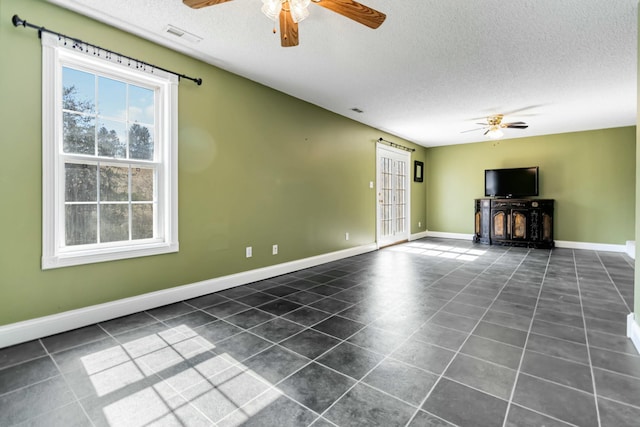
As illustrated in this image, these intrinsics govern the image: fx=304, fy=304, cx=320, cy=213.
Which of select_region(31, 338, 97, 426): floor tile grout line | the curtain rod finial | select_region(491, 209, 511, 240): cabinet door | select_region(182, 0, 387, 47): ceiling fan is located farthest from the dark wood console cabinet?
the curtain rod finial

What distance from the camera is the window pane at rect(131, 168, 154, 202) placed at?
286cm

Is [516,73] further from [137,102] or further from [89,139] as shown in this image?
[89,139]

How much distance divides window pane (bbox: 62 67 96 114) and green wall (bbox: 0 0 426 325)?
0.20 meters

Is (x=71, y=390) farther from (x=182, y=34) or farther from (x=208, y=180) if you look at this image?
(x=182, y=34)

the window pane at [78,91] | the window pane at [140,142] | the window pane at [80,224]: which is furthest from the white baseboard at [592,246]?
the window pane at [78,91]

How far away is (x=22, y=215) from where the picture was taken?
2211 mm

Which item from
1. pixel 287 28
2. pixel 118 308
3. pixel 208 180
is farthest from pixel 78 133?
pixel 287 28

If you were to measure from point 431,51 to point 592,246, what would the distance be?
6039 mm

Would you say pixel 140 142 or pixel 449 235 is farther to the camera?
pixel 449 235

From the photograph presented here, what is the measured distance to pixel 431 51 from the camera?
301 centimetres

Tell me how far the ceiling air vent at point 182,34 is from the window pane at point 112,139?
93 cm

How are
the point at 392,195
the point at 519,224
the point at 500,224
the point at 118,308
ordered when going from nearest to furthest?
the point at 118,308, the point at 519,224, the point at 500,224, the point at 392,195

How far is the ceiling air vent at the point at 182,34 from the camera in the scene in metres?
2.67

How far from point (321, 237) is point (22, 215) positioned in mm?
3460
